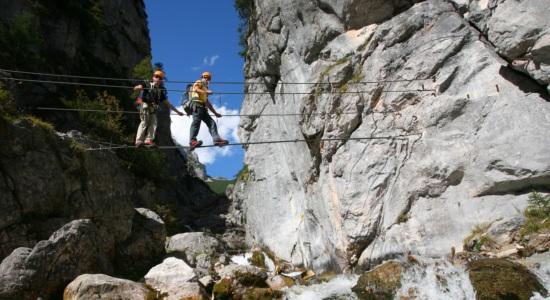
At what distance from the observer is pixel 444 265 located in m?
12.7

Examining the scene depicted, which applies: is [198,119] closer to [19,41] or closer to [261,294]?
[261,294]

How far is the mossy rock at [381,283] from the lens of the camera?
12445 mm

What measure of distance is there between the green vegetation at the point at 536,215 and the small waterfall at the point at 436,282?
246cm

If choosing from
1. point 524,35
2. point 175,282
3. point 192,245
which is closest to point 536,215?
point 524,35

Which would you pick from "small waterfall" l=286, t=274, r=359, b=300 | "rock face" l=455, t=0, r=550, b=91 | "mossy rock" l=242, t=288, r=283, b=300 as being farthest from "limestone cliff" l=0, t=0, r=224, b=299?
"rock face" l=455, t=0, r=550, b=91

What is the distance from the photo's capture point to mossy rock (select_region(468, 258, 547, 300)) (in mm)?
10484

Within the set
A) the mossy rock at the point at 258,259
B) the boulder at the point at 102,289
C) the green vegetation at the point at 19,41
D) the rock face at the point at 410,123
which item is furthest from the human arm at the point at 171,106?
the green vegetation at the point at 19,41

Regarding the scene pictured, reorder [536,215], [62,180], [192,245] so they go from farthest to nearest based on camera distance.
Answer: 1. [192,245]
2. [62,180]
3. [536,215]

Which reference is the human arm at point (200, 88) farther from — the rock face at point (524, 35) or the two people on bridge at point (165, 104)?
the rock face at point (524, 35)

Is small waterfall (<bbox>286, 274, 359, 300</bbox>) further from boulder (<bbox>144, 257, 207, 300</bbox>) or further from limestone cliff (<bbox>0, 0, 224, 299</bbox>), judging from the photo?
limestone cliff (<bbox>0, 0, 224, 299</bbox>)

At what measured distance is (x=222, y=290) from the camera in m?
14.7

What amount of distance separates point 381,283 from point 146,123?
8230mm

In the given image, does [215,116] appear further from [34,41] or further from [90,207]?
[34,41]

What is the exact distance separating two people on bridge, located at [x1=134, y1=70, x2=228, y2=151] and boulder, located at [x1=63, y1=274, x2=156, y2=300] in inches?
162
